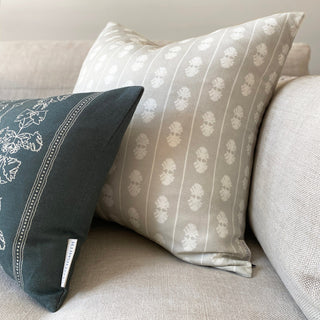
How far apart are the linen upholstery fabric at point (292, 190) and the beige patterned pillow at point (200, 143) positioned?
4 centimetres

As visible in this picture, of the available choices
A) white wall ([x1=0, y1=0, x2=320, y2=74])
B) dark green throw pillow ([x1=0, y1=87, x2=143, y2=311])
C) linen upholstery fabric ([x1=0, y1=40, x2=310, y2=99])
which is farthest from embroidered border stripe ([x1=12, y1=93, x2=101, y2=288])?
white wall ([x1=0, y1=0, x2=320, y2=74])

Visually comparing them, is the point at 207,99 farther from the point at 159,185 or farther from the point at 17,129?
→ the point at 17,129

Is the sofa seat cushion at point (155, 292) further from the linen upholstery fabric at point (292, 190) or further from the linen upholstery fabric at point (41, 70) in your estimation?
the linen upholstery fabric at point (41, 70)

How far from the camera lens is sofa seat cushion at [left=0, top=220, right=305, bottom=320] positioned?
509 mm

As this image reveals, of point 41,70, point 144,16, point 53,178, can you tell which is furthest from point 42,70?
point 53,178

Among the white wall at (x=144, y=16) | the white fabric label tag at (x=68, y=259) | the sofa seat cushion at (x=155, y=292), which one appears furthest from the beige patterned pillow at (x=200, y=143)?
the white wall at (x=144, y=16)

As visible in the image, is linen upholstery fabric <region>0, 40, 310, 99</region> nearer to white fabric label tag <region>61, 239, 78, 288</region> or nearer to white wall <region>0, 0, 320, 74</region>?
white wall <region>0, 0, 320, 74</region>

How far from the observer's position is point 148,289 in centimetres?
56

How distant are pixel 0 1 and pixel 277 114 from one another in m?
1.32

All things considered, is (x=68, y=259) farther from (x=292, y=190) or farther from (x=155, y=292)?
(x=292, y=190)

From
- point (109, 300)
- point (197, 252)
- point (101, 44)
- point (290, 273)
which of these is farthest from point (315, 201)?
point (101, 44)

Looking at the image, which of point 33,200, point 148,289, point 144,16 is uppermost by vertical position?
point 144,16

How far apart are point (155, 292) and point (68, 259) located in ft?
0.51

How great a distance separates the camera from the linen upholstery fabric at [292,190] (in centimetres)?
48
